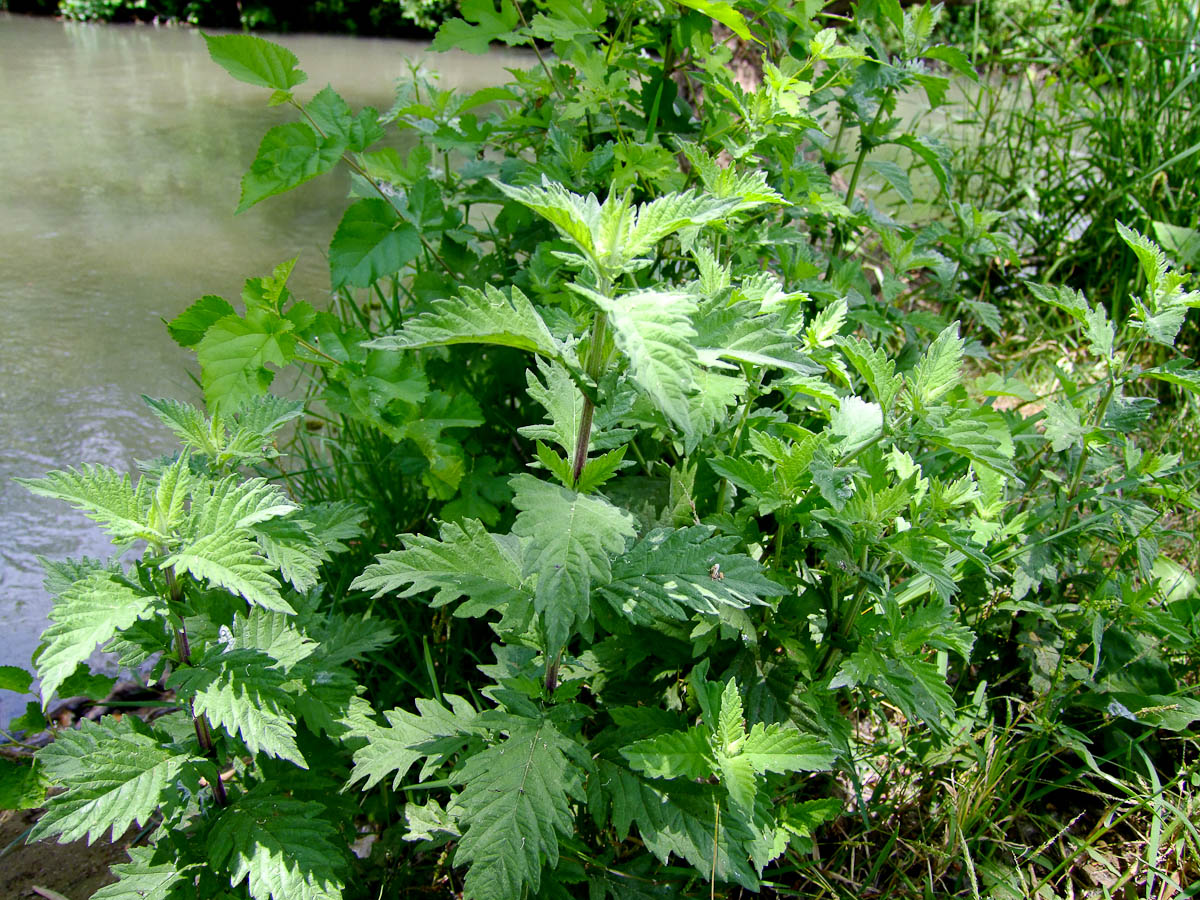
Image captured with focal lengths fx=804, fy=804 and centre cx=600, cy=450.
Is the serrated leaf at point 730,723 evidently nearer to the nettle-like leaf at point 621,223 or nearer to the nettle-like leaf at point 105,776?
the nettle-like leaf at point 621,223

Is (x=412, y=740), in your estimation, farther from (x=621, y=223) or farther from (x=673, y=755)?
(x=621, y=223)

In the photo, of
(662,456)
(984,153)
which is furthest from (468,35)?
(984,153)

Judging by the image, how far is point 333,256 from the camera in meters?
1.65

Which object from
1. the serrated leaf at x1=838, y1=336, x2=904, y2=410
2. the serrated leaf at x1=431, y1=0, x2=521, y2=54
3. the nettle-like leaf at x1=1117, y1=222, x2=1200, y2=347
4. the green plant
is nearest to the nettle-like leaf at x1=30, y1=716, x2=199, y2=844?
the green plant

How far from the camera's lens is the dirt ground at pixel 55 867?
1.38 m

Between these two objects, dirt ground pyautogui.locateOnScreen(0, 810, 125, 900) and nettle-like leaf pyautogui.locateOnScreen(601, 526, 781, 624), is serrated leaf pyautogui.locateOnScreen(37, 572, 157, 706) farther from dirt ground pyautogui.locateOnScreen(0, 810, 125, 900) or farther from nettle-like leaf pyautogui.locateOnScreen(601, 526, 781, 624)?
dirt ground pyautogui.locateOnScreen(0, 810, 125, 900)

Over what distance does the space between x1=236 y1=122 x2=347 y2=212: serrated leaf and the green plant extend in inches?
22.7

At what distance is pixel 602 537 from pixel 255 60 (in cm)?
123

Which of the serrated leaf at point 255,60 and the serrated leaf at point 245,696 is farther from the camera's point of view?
the serrated leaf at point 255,60

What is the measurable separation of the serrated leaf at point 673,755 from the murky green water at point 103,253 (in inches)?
62.0

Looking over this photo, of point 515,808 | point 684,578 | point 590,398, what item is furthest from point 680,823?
point 590,398

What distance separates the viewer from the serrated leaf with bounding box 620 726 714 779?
1.06m

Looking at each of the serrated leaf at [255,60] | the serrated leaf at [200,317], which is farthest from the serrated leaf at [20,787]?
the serrated leaf at [255,60]

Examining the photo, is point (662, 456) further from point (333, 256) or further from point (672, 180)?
point (333, 256)
